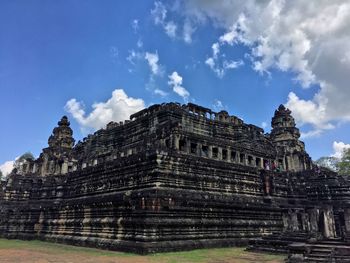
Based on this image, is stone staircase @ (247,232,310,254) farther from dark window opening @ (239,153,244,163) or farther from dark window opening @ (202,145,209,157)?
dark window opening @ (239,153,244,163)

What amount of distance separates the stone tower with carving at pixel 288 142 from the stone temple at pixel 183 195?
20 centimetres

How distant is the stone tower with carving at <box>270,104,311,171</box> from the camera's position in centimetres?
4219

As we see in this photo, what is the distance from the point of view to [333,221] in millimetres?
28891

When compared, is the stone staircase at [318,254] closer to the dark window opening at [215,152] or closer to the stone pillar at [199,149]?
the stone pillar at [199,149]

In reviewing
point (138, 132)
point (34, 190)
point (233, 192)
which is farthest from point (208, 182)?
point (34, 190)

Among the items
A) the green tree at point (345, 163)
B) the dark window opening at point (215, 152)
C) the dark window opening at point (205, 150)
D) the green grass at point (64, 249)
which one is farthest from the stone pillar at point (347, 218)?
the green tree at point (345, 163)

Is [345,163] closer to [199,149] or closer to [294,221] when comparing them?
[294,221]

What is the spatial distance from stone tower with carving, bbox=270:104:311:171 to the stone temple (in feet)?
0.66

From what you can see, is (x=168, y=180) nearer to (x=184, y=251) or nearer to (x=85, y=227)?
(x=184, y=251)

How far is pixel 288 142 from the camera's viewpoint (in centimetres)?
4575

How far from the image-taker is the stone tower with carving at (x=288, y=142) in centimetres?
4219

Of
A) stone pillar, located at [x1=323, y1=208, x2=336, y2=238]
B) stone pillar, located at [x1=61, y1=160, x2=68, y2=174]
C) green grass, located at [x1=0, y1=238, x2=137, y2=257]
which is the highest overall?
stone pillar, located at [x1=61, y1=160, x2=68, y2=174]

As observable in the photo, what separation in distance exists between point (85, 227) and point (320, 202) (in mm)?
22184

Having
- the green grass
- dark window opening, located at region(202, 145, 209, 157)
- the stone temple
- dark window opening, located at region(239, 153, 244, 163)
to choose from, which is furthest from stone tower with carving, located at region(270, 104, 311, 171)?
the green grass
